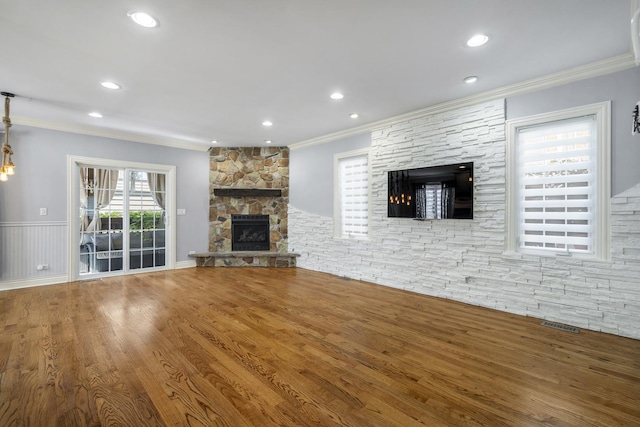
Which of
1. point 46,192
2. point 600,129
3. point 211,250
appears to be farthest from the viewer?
point 211,250

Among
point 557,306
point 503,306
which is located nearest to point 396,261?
point 503,306

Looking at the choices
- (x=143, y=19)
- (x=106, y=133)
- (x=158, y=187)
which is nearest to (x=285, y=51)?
(x=143, y=19)

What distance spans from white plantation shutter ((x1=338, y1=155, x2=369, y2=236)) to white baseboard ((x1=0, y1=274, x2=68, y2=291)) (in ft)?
16.1

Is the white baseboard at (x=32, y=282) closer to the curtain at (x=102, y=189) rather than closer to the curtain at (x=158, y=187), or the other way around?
the curtain at (x=102, y=189)

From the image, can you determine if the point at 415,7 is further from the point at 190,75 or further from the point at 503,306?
the point at 503,306

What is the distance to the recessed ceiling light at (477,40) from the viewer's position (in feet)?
7.80

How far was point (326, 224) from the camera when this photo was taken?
5.56 m

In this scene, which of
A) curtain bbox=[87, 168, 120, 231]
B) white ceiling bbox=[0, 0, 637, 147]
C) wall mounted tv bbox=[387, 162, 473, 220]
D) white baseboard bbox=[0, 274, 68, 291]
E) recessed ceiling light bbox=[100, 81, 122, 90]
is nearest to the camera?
white ceiling bbox=[0, 0, 637, 147]

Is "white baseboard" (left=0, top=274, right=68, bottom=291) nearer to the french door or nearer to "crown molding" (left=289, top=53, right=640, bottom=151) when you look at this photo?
the french door

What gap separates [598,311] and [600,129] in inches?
72.7

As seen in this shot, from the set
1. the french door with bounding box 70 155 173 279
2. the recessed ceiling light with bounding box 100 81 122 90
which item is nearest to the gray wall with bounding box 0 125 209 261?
the french door with bounding box 70 155 173 279

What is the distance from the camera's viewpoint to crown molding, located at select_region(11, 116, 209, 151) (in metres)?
4.48

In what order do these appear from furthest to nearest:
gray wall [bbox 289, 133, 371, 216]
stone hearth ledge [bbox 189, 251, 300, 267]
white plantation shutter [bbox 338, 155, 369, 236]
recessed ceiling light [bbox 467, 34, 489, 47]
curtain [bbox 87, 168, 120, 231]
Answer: stone hearth ledge [bbox 189, 251, 300, 267], gray wall [bbox 289, 133, 371, 216], curtain [bbox 87, 168, 120, 231], white plantation shutter [bbox 338, 155, 369, 236], recessed ceiling light [bbox 467, 34, 489, 47]

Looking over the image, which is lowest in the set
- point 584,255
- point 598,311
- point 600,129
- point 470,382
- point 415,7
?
point 470,382
